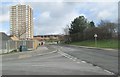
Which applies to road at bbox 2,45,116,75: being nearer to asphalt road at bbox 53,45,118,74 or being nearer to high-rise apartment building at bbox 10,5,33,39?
asphalt road at bbox 53,45,118,74

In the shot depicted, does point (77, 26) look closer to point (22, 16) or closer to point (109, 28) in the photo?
point (109, 28)

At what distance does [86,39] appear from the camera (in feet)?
409

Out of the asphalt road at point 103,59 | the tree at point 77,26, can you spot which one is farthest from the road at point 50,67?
the tree at point 77,26

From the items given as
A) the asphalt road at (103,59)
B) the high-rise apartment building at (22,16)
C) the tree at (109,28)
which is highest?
the high-rise apartment building at (22,16)

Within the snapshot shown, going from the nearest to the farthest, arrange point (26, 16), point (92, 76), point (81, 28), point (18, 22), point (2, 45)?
1. point (92, 76)
2. point (2, 45)
3. point (26, 16)
4. point (18, 22)
5. point (81, 28)

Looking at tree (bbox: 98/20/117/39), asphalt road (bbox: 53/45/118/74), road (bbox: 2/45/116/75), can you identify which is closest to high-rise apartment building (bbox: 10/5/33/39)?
tree (bbox: 98/20/117/39)

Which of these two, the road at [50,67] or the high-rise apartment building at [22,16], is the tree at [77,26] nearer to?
the high-rise apartment building at [22,16]

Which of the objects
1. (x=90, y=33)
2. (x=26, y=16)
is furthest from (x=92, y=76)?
(x=90, y=33)

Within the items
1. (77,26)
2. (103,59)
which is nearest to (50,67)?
(103,59)

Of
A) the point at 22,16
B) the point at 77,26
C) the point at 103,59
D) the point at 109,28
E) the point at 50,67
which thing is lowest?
the point at 103,59

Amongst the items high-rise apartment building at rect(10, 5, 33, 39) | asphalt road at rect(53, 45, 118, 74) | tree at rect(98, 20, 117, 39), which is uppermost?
high-rise apartment building at rect(10, 5, 33, 39)

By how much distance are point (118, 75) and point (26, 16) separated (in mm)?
87688

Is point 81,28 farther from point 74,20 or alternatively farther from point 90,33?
point 90,33

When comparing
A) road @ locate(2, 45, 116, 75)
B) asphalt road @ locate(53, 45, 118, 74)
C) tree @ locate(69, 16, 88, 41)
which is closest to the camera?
road @ locate(2, 45, 116, 75)
